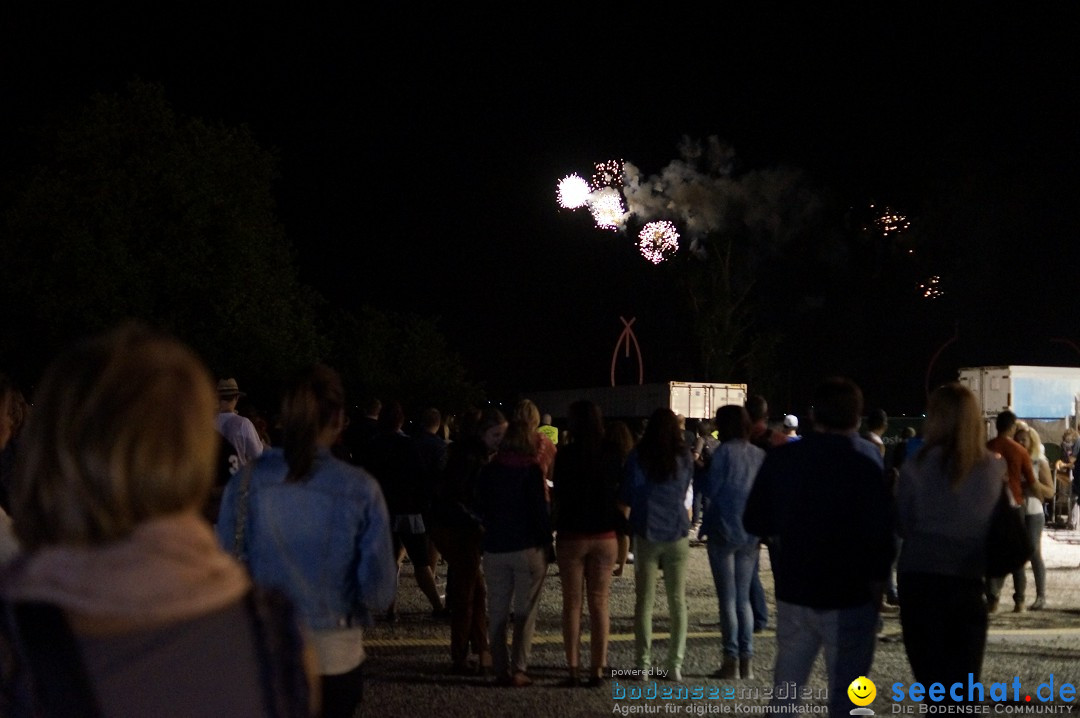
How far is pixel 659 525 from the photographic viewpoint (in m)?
7.64

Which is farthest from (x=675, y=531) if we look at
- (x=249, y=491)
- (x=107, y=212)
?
(x=107, y=212)

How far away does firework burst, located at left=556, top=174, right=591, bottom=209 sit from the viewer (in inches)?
1111

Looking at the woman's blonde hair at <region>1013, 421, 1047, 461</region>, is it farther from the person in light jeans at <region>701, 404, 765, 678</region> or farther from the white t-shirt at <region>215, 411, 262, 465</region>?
the white t-shirt at <region>215, 411, 262, 465</region>

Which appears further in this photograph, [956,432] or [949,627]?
[956,432]

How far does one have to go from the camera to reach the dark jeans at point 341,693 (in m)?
3.88

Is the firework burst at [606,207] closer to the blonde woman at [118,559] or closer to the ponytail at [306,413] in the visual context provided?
the ponytail at [306,413]

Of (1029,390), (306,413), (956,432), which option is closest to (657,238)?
(1029,390)

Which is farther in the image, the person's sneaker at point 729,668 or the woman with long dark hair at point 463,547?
the woman with long dark hair at point 463,547

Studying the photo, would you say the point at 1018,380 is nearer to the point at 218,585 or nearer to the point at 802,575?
the point at 802,575

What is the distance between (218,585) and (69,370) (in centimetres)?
43

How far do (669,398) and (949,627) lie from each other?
2421 cm

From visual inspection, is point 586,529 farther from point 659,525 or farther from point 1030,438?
point 1030,438

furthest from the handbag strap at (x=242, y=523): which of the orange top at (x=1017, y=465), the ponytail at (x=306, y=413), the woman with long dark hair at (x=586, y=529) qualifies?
the orange top at (x=1017, y=465)

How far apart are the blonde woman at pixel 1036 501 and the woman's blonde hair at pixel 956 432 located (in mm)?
5075
